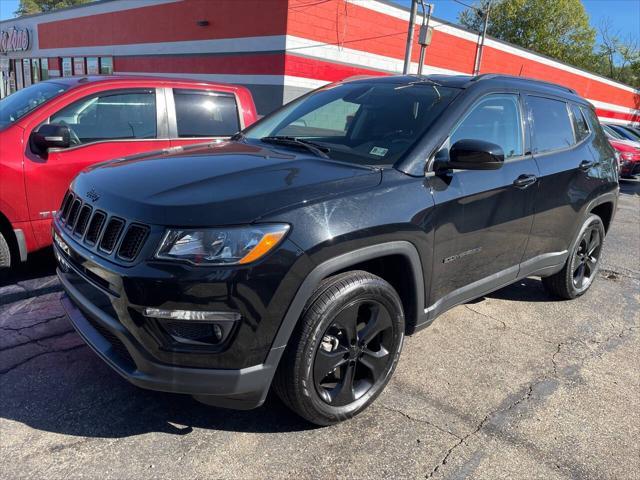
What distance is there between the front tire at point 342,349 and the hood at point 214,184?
1.52 ft

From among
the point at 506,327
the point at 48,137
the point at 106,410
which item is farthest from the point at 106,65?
the point at 106,410

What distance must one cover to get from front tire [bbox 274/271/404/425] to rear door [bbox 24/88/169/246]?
110 inches

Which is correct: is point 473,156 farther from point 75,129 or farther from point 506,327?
point 75,129

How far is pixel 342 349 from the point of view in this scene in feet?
8.32

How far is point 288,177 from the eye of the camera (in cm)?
243

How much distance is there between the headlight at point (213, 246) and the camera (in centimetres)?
207

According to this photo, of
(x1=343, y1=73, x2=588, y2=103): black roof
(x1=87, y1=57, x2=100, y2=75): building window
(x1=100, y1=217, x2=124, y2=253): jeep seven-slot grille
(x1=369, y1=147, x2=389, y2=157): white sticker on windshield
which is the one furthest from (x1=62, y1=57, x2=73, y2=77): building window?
(x1=100, y1=217, x2=124, y2=253): jeep seven-slot grille

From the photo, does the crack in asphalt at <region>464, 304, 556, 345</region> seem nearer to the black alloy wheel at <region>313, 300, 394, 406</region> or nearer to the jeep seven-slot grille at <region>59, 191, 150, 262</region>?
the black alloy wheel at <region>313, 300, 394, 406</region>

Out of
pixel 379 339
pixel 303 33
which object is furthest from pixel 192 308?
pixel 303 33

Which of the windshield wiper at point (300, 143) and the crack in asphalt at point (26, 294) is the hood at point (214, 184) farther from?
the crack in asphalt at point (26, 294)

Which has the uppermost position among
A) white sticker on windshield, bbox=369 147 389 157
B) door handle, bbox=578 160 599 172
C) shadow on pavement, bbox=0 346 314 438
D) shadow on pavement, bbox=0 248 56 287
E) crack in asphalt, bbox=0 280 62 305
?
white sticker on windshield, bbox=369 147 389 157

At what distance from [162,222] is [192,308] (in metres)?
0.38

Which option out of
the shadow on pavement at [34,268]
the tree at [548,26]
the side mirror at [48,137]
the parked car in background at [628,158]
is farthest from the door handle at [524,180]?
the tree at [548,26]

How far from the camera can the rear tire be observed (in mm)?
4328
